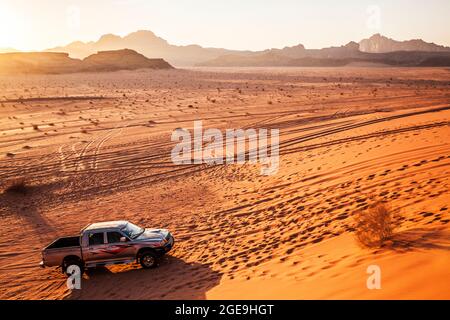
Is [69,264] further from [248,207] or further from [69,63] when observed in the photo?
[69,63]

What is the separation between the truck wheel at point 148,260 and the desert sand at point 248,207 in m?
0.25

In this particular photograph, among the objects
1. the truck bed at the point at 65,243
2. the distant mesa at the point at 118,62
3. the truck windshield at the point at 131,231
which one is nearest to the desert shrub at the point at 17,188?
the truck bed at the point at 65,243

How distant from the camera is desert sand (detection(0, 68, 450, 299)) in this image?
315 inches

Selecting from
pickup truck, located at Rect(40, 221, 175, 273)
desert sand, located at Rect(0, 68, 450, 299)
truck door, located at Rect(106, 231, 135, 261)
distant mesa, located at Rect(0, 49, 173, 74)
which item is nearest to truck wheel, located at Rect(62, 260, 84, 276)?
pickup truck, located at Rect(40, 221, 175, 273)

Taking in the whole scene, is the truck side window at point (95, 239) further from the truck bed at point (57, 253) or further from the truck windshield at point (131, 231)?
the truck windshield at point (131, 231)

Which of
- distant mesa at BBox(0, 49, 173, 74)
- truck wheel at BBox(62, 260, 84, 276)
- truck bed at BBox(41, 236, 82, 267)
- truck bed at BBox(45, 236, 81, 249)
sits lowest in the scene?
truck wheel at BBox(62, 260, 84, 276)

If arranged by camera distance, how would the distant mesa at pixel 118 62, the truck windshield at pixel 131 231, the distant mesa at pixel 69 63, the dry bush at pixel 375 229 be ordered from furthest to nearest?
1. the distant mesa at pixel 118 62
2. the distant mesa at pixel 69 63
3. the truck windshield at pixel 131 231
4. the dry bush at pixel 375 229

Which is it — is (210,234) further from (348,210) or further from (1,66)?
(1,66)

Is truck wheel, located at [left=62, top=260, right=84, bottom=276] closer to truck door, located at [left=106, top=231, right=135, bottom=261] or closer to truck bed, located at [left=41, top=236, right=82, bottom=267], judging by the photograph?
truck bed, located at [left=41, top=236, right=82, bottom=267]

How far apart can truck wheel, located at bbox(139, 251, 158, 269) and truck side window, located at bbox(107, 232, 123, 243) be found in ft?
2.66

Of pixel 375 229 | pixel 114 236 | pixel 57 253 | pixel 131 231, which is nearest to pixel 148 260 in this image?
pixel 131 231

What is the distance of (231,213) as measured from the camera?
1424cm

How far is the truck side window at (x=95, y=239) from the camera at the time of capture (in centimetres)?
1082
